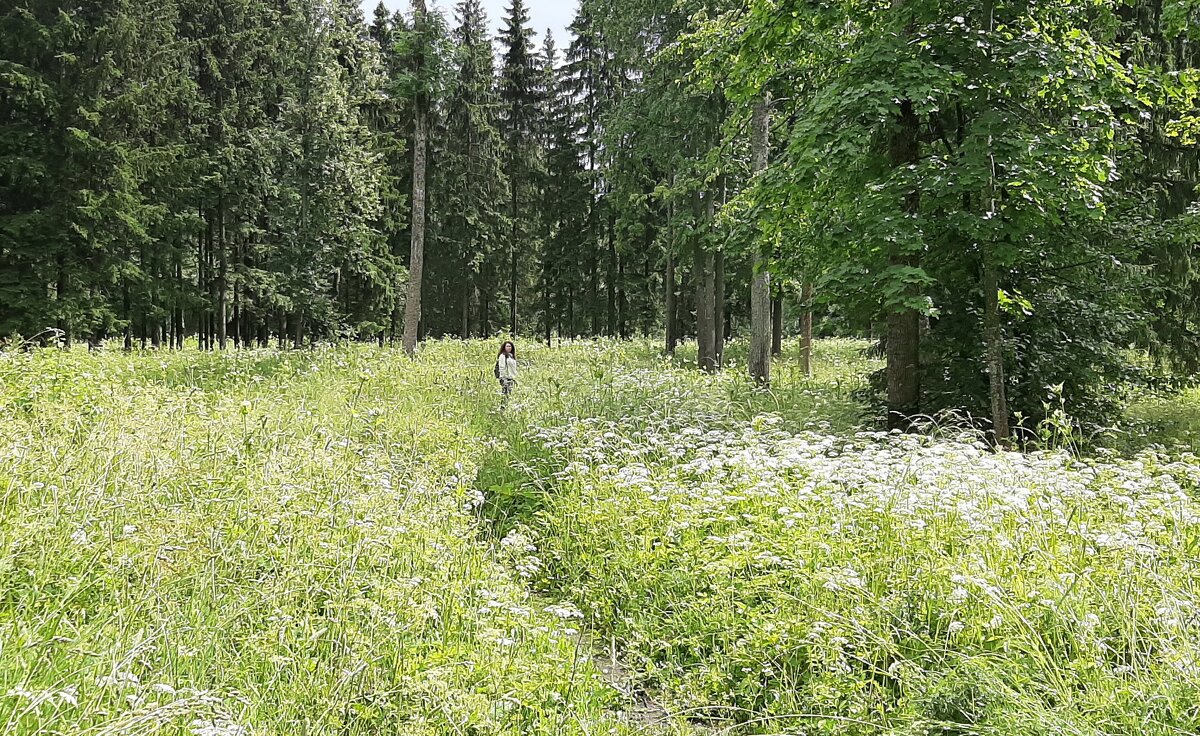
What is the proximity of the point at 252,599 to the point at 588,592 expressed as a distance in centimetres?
222

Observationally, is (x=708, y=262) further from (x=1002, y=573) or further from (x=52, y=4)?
(x=52, y=4)

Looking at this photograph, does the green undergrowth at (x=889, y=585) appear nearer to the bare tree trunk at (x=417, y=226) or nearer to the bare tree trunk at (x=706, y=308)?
the bare tree trunk at (x=706, y=308)

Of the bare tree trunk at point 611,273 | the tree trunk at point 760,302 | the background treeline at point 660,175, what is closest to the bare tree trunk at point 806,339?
the background treeline at point 660,175

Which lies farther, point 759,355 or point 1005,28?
point 759,355

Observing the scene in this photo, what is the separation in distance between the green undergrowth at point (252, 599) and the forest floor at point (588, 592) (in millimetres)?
21

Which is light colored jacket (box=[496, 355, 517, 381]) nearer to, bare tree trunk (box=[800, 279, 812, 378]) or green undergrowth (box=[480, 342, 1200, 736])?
green undergrowth (box=[480, 342, 1200, 736])

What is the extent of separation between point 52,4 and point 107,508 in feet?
67.1

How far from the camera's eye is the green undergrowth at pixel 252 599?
8.71ft

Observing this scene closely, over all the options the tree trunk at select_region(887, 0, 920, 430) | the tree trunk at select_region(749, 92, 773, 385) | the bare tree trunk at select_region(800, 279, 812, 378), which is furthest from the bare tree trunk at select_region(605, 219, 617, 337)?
the tree trunk at select_region(887, 0, 920, 430)

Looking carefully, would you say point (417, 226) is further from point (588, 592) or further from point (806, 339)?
point (588, 592)

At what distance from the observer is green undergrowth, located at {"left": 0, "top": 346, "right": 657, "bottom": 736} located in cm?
265

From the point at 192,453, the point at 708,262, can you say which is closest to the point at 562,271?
the point at 708,262

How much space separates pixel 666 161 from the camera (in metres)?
17.5

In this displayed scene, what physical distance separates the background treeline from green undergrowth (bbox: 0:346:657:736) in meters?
5.49
